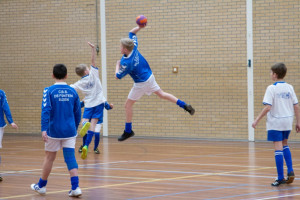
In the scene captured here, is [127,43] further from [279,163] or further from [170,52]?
[170,52]

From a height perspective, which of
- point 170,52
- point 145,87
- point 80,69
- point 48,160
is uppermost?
point 170,52

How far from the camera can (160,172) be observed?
9.27m

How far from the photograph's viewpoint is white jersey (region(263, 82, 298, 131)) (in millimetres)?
7727

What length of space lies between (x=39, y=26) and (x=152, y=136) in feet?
17.9

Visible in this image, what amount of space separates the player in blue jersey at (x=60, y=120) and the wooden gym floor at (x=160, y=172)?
42 centimetres

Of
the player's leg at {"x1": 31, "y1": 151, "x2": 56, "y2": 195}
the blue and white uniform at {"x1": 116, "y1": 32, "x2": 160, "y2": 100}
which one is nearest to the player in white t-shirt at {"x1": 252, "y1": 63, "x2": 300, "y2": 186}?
the blue and white uniform at {"x1": 116, "y1": 32, "x2": 160, "y2": 100}

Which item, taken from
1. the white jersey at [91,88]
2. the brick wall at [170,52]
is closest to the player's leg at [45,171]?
the white jersey at [91,88]

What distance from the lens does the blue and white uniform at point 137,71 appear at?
29.6 ft

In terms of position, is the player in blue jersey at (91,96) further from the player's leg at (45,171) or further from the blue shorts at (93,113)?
the player's leg at (45,171)

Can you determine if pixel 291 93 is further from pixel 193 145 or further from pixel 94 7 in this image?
pixel 94 7

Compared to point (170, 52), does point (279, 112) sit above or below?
below

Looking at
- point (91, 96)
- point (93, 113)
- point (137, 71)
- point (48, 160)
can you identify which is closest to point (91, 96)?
point (91, 96)

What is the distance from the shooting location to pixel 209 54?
627 inches

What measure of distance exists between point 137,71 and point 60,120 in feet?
8.10
